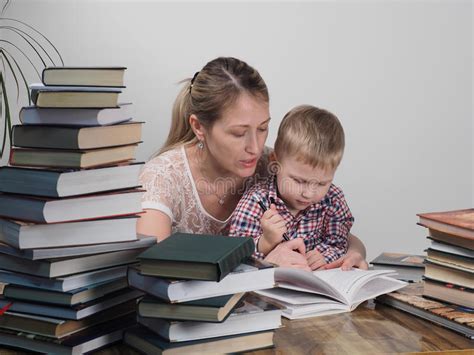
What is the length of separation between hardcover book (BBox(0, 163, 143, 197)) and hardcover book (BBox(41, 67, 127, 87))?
0.57 ft

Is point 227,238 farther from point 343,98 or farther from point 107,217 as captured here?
point 343,98

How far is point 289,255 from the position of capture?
7.24 ft

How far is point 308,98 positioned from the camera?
367 centimetres

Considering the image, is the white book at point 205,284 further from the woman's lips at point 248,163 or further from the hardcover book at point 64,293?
the woman's lips at point 248,163

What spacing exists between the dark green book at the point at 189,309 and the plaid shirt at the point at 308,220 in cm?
99

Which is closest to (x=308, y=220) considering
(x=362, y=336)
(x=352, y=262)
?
(x=352, y=262)

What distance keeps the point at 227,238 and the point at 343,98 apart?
229 cm

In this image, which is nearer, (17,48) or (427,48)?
(17,48)

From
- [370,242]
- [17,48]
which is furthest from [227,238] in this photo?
[370,242]

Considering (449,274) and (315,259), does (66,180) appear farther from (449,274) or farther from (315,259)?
(315,259)

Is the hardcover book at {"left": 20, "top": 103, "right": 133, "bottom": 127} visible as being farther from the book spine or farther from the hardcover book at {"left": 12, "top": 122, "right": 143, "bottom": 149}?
the book spine

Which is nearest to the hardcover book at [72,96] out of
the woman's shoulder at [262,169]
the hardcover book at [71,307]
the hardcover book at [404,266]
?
the hardcover book at [71,307]

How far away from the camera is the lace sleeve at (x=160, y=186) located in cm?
249

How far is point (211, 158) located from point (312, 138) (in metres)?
0.42
